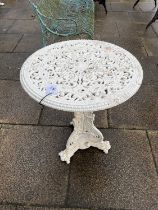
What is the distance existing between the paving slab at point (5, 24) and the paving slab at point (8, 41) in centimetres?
29

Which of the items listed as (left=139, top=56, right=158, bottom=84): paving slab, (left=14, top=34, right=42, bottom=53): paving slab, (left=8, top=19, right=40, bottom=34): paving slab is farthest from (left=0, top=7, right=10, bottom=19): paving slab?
(left=139, top=56, right=158, bottom=84): paving slab

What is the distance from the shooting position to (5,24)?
223 inches

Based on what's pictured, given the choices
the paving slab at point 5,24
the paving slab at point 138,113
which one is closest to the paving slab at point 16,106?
the paving slab at point 138,113

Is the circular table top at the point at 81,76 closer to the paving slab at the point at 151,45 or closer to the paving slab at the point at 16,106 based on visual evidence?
the paving slab at the point at 16,106

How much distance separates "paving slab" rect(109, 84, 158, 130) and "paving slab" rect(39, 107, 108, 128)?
10 centimetres

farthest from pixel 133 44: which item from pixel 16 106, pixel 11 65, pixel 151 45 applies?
pixel 16 106

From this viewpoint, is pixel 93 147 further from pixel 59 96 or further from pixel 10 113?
pixel 10 113

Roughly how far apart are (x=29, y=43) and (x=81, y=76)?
294 cm

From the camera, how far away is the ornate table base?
2588 millimetres

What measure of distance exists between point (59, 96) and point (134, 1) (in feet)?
18.5

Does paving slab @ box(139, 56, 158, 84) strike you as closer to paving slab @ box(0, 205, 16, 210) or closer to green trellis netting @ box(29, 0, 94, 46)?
green trellis netting @ box(29, 0, 94, 46)

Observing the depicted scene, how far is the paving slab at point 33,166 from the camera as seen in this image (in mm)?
2371

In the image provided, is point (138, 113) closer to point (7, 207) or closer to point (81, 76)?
point (81, 76)

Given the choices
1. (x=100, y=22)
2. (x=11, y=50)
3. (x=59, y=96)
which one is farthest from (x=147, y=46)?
(x=59, y=96)
